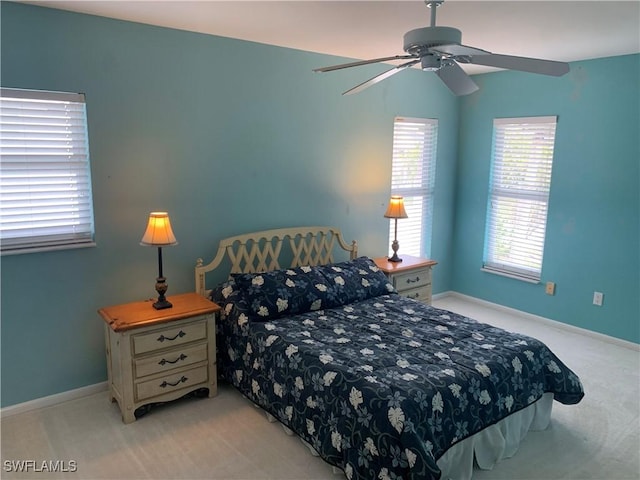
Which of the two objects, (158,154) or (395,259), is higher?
(158,154)

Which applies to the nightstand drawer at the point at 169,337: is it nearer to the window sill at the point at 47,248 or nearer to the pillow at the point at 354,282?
the window sill at the point at 47,248

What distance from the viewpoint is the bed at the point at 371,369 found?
2.21 m

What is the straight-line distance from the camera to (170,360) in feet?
9.79

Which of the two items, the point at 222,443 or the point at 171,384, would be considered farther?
the point at 171,384

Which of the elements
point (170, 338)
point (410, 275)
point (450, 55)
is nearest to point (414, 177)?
point (410, 275)

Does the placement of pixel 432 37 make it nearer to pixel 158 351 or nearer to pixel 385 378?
pixel 385 378

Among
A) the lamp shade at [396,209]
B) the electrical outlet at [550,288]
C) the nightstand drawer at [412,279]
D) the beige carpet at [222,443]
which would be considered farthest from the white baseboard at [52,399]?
the electrical outlet at [550,288]

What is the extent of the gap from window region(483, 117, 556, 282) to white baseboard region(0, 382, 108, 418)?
3.93m

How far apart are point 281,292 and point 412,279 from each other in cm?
155

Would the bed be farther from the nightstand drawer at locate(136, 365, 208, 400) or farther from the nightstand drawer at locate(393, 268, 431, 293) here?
the nightstand drawer at locate(393, 268, 431, 293)

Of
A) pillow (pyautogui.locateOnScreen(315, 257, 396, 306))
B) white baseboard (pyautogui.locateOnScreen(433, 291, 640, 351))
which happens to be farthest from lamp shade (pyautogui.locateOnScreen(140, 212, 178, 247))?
white baseboard (pyautogui.locateOnScreen(433, 291, 640, 351))

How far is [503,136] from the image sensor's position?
4852mm

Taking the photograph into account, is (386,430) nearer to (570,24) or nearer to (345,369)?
(345,369)

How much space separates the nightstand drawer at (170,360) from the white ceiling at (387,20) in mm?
Result: 2088
